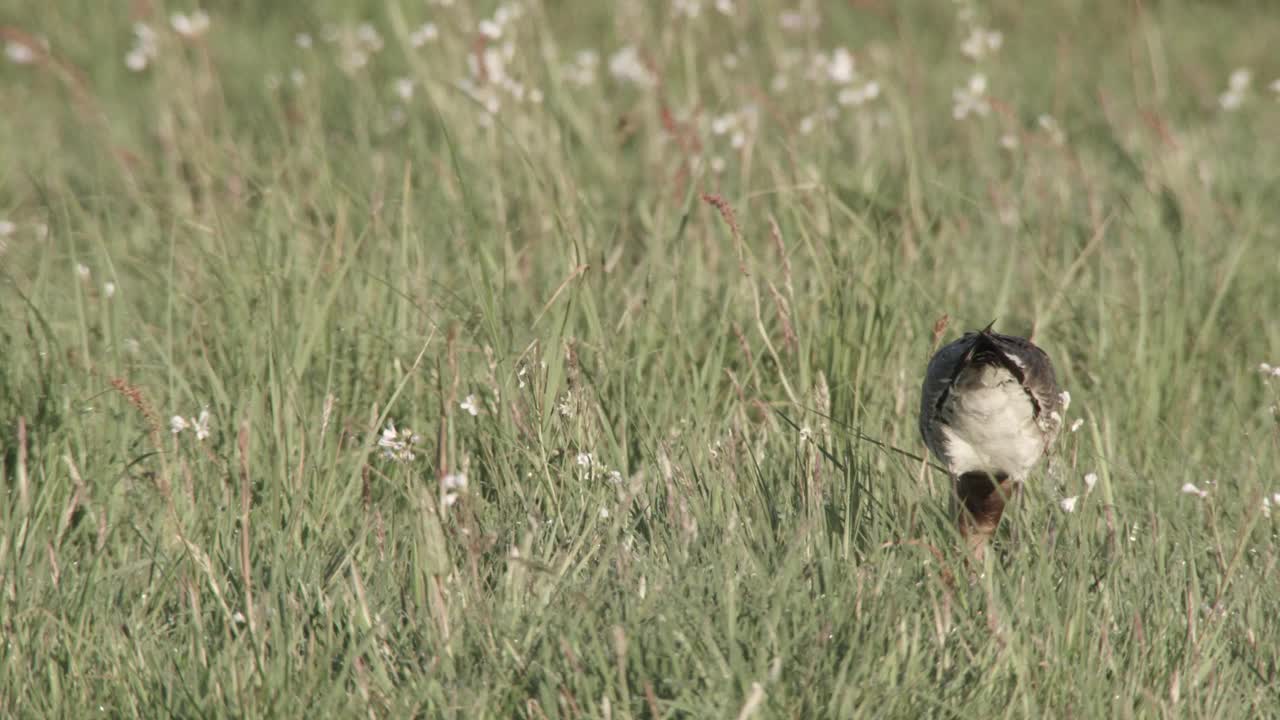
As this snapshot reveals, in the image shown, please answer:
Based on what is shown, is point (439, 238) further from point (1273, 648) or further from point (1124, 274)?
point (1273, 648)

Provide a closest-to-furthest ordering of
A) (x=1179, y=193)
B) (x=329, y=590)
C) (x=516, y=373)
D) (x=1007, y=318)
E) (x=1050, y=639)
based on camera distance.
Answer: (x=1050, y=639) → (x=329, y=590) → (x=516, y=373) → (x=1007, y=318) → (x=1179, y=193)

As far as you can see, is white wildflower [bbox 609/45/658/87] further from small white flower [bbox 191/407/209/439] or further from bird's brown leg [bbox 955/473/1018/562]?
bird's brown leg [bbox 955/473/1018/562]

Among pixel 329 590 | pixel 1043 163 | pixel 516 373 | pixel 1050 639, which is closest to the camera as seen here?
pixel 1050 639

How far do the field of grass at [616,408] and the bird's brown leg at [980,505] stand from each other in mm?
45

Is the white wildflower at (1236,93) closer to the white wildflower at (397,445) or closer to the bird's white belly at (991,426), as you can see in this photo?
the bird's white belly at (991,426)

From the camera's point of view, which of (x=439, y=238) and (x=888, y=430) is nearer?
(x=888, y=430)

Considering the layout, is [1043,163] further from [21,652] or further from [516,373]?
[21,652]

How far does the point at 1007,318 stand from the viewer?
364cm

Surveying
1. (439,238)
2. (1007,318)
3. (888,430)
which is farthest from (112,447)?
(1007,318)

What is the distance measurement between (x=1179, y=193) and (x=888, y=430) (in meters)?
1.66

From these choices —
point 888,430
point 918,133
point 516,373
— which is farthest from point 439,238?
point 918,133

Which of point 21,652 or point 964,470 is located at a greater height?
point 964,470

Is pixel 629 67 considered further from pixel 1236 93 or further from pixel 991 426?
pixel 991 426

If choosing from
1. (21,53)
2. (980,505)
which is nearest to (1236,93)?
(980,505)
